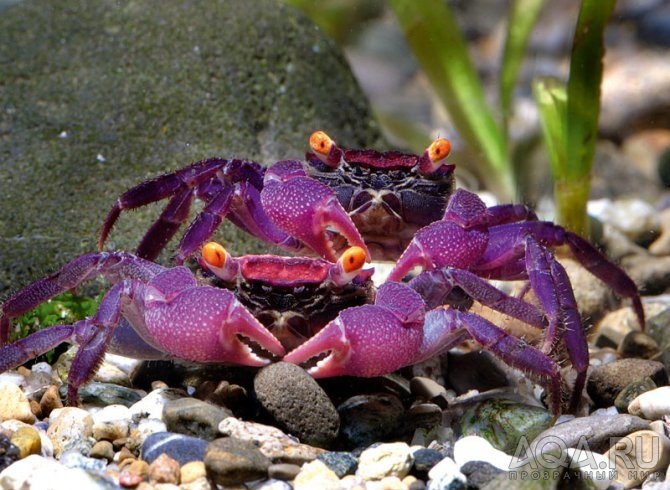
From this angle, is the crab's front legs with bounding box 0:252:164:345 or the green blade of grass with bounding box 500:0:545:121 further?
the green blade of grass with bounding box 500:0:545:121

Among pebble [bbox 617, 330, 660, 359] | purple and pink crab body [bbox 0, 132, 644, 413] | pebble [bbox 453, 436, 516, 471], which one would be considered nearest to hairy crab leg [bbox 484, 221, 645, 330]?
purple and pink crab body [bbox 0, 132, 644, 413]

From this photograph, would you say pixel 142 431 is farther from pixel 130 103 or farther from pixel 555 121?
pixel 555 121

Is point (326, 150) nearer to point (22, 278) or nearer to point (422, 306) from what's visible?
point (422, 306)

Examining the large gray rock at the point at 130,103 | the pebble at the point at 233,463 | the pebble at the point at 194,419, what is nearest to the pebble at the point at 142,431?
the pebble at the point at 194,419

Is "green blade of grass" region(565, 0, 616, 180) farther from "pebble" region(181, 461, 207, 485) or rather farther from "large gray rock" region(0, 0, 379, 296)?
"pebble" region(181, 461, 207, 485)

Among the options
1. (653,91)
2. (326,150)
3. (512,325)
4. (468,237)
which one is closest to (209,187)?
(326,150)

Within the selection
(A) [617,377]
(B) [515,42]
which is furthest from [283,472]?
(B) [515,42]
